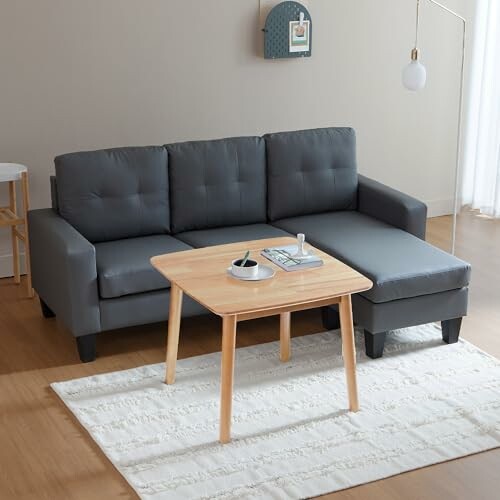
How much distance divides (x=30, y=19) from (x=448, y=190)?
10.2ft

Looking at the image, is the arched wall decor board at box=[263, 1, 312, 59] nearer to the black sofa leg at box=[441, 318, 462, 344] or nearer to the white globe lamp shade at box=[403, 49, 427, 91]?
the white globe lamp shade at box=[403, 49, 427, 91]

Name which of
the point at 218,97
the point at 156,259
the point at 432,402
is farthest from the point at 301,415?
the point at 218,97

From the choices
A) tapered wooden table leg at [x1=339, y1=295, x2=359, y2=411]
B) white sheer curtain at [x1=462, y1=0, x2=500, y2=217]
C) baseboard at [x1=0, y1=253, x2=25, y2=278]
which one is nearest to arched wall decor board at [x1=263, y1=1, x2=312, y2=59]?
white sheer curtain at [x1=462, y1=0, x2=500, y2=217]

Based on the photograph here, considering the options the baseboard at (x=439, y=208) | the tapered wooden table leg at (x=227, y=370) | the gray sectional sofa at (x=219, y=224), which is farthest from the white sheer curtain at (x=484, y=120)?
the tapered wooden table leg at (x=227, y=370)

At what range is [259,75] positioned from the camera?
5.99 m

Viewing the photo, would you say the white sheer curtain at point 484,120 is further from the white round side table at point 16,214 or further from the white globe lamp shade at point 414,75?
the white round side table at point 16,214

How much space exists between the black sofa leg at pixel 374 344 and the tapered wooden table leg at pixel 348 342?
0.52 metres

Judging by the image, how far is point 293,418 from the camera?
13.3ft

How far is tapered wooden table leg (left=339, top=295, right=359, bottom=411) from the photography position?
3996mm

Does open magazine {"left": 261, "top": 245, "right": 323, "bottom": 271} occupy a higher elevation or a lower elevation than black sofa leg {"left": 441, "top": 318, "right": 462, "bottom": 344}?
higher

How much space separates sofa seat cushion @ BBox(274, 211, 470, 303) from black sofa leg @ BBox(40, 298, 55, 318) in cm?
125

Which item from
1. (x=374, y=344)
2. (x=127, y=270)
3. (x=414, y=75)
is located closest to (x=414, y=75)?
(x=414, y=75)

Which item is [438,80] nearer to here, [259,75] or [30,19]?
[259,75]

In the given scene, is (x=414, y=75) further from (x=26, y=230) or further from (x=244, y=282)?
(x=26, y=230)
